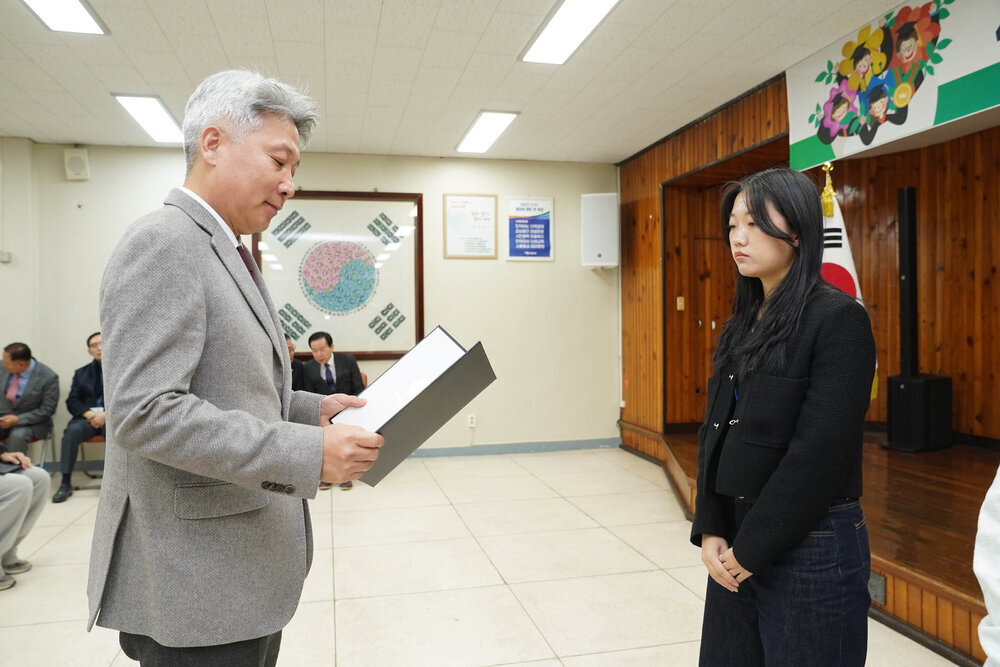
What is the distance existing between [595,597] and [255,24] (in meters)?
3.61

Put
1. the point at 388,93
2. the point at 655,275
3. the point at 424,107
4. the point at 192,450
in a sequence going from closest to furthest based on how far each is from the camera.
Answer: the point at 192,450, the point at 388,93, the point at 424,107, the point at 655,275

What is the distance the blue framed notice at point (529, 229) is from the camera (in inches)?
266

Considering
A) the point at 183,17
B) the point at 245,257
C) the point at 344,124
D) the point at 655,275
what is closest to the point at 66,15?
the point at 183,17

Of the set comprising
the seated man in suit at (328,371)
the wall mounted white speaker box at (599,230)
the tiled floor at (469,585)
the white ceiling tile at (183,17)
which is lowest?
the tiled floor at (469,585)

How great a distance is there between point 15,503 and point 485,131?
4365 mm

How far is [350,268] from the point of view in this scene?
252 inches

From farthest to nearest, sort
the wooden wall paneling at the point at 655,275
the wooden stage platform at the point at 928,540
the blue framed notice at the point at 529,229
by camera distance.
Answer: the blue framed notice at the point at 529,229, the wooden wall paneling at the point at 655,275, the wooden stage platform at the point at 928,540

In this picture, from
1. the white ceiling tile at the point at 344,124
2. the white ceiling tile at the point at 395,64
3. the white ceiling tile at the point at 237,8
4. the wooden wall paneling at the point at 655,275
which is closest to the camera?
the white ceiling tile at the point at 237,8

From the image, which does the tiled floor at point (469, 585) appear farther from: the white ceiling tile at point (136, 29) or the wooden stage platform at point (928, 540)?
the white ceiling tile at point (136, 29)

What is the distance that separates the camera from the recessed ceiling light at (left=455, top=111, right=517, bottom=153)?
211 inches

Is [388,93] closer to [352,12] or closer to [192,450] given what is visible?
[352,12]

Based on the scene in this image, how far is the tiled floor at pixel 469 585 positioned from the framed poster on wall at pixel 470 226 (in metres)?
2.56

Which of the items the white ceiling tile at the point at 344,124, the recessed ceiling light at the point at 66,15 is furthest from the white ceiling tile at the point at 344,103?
the recessed ceiling light at the point at 66,15

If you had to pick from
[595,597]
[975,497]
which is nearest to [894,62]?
[975,497]
